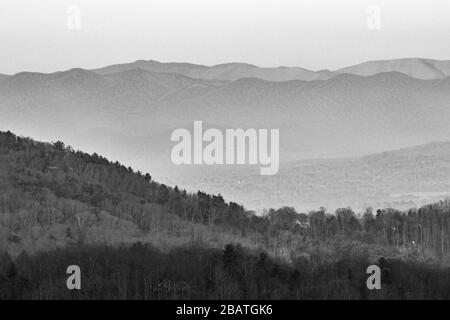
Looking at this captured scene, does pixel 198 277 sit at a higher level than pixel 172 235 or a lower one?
lower

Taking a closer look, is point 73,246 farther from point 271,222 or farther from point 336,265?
point 271,222

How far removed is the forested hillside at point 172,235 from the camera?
99.9 feet

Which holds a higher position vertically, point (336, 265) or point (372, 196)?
point (372, 196)

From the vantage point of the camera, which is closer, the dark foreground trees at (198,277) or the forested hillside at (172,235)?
the dark foreground trees at (198,277)

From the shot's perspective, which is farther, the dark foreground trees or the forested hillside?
the forested hillside

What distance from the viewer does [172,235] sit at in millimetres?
45812

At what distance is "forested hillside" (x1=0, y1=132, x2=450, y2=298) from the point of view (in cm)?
3044

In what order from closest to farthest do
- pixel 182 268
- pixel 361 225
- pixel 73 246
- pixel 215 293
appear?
pixel 215 293 < pixel 182 268 < pixel 73 246 < pixel 361 225

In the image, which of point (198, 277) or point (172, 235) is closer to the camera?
point (198, 277)

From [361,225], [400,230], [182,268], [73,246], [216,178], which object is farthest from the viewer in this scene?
[216,178]

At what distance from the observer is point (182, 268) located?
3180 cm
